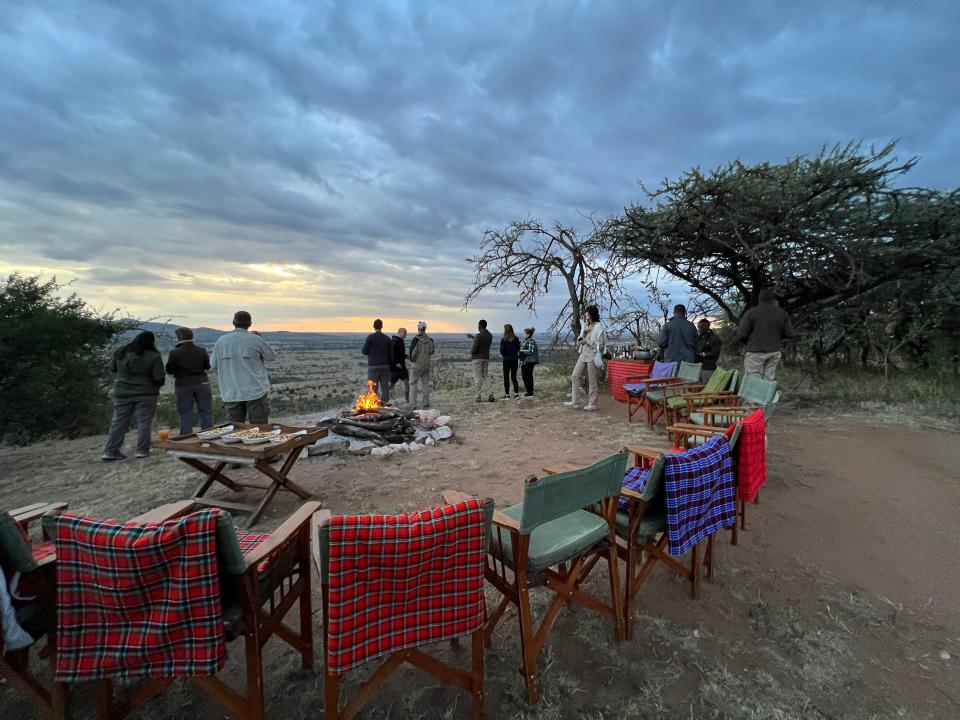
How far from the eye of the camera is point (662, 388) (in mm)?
7328

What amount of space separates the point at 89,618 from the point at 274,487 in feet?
8.63

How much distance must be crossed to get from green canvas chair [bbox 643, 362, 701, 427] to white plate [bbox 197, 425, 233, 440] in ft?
18.1

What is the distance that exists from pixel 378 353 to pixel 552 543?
691 centimetres

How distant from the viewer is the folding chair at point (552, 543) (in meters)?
1.97

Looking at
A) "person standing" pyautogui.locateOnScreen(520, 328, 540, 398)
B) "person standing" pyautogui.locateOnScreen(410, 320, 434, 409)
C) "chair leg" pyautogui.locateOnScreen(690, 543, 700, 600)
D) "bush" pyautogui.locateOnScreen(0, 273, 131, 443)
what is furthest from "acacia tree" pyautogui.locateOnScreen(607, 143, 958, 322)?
"bush" pyautogui.locateOnScreen(0, 273, 131, 443)

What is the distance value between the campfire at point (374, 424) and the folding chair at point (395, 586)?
15.4ft

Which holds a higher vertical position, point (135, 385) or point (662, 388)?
point (135, 385)

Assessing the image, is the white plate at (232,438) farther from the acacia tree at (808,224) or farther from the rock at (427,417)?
the acacia tree at (808,224)

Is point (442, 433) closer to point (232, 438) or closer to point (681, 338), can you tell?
point (232, 438)

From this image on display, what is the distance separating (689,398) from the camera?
584 centimetres

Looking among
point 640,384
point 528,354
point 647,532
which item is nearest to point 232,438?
point 647,532

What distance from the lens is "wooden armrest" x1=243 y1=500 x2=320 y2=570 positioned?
1.72 m

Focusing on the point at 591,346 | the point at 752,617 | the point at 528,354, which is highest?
the point at 591,346

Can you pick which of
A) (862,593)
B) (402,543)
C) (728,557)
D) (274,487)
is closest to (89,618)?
(402,543)
